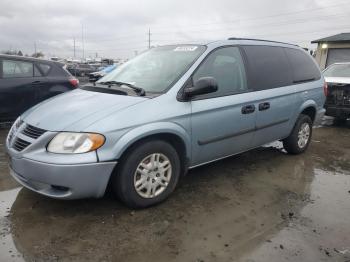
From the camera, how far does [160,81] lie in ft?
13.1

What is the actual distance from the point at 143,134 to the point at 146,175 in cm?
44

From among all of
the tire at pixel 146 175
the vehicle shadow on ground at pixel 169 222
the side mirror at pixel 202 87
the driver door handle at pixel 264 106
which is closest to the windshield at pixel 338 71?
the driver door handle at pixel 264 106

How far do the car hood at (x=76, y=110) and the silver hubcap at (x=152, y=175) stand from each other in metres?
0.60

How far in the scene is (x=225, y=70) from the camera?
440cm

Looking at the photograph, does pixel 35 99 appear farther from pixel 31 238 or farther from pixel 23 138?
pixel 31 238

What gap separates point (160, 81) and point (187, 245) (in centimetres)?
180

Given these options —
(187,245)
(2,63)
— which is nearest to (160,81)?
(187,245)

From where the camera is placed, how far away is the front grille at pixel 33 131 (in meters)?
3.37

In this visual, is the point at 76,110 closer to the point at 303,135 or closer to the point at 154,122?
the point at 154,122

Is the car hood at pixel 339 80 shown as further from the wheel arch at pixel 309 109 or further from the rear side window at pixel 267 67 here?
the rear side window at pixel 267 67

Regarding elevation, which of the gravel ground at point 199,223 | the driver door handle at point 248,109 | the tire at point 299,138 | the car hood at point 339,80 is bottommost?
the gravel ground at point 199,223

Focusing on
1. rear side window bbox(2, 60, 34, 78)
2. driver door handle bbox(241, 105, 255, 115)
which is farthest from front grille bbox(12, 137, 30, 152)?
rear side window bbox(2, 60, 34, 78)

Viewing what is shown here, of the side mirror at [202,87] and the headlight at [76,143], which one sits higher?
the side mirror at [202,87]

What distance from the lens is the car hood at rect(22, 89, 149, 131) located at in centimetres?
333
